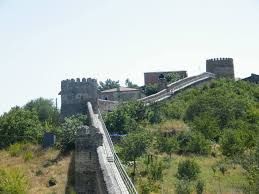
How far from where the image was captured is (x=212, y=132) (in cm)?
4338

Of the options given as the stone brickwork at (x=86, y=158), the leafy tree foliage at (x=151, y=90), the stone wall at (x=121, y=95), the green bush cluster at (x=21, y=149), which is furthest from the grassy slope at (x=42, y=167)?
the leafy tree foliage at (x=151, y=90)

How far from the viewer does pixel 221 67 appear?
230ft

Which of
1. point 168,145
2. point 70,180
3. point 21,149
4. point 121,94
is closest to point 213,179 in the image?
point 168,145

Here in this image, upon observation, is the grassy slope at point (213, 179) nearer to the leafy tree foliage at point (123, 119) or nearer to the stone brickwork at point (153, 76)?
the leafy tree foliage at point (123, 119)

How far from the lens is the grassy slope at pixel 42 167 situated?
31.7 metres

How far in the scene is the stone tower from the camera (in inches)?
1839

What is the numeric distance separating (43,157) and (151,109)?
1449cm

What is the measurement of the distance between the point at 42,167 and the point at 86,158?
24.9 feet

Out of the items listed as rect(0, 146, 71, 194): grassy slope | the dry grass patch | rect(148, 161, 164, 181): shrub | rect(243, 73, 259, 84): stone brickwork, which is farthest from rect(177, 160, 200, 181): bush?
rect(243, 73, 259, 84): stone brickwork

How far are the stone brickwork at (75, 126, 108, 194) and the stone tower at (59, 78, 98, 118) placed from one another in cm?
1682

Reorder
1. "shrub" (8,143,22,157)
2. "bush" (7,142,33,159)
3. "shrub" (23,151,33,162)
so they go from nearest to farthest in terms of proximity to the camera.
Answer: "shrub" (23,151,33,162) → "bush" (7,142,33,159) → "shrub" (8,143,22,157)

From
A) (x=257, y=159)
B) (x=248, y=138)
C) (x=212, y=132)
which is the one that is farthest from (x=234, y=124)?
(x=257, y=159)

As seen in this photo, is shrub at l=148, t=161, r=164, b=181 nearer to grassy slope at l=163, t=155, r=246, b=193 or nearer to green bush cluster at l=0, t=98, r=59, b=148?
grassy slope at l=163, t=155, r=246, b=193

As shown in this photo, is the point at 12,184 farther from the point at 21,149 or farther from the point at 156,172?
the point at 21,149
